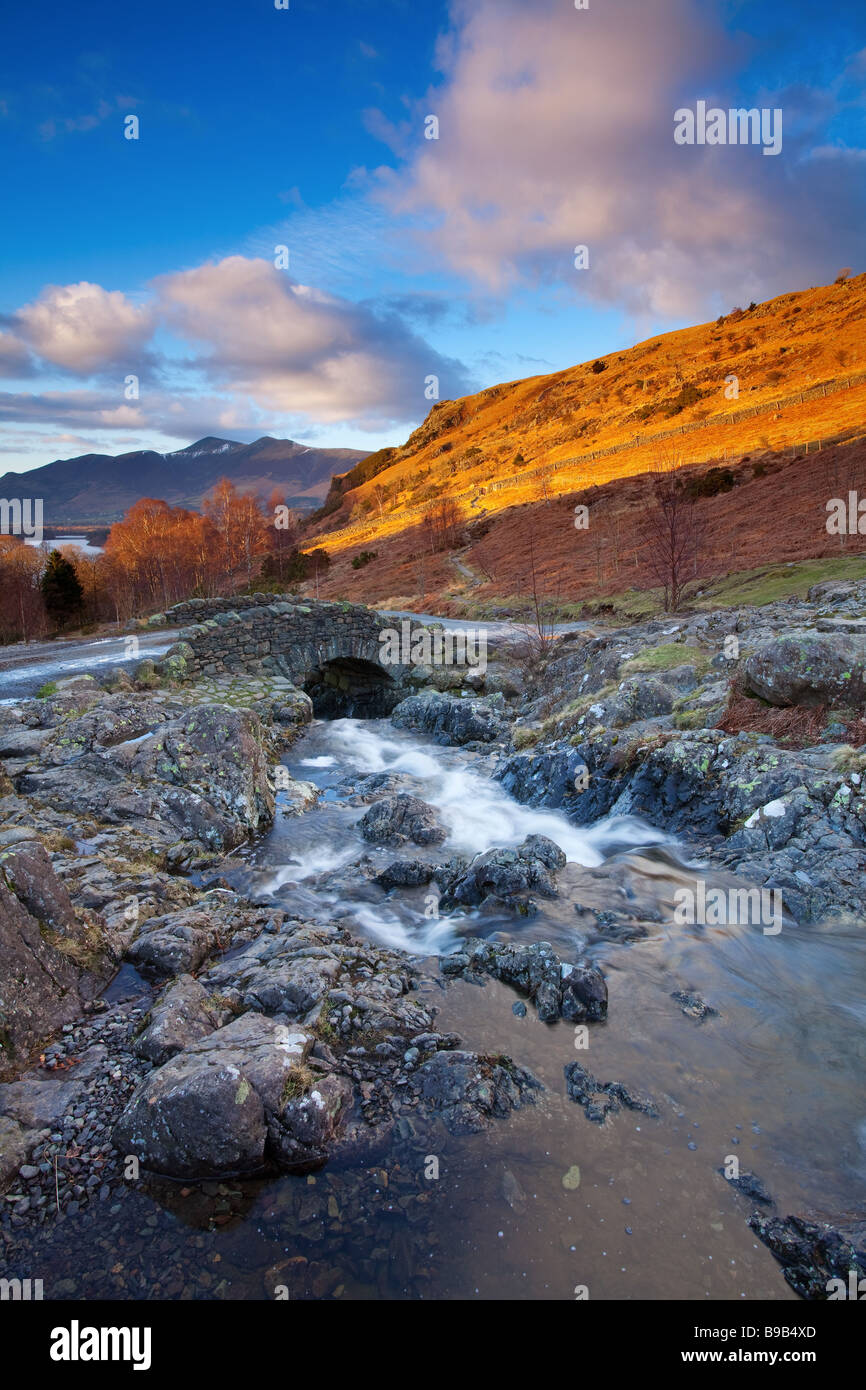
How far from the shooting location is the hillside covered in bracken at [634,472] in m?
45.4

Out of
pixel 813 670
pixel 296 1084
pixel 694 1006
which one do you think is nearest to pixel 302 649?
pixel 813 670

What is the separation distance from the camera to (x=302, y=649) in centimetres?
2041

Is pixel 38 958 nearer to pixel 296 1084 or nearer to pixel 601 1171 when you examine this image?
pixel 296 1084

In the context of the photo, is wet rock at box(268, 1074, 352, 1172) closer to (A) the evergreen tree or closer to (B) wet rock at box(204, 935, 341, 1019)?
(B) wet rock at box(204, 935, 341, 1019)

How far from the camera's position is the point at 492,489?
96.7 m

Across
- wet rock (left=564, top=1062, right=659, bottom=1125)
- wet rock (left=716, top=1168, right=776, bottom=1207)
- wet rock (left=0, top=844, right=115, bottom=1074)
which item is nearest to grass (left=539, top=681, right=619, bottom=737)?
wet rock (left=564, top=1062, right=659, bottom=1125)

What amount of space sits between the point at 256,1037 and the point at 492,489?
324 ft

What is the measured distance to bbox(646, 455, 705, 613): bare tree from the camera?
85.8 ft

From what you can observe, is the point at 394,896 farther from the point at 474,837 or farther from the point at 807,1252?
the point at 807,1252

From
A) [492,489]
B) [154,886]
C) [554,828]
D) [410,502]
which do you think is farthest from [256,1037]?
[410,502]

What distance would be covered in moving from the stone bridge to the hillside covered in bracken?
1120 centimetres

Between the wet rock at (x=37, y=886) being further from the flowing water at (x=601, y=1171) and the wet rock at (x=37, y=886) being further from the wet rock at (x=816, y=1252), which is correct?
the wet rock at (x=816, y=1252)

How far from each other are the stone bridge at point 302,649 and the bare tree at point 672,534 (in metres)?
11.4

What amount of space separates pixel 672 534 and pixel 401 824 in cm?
1782
